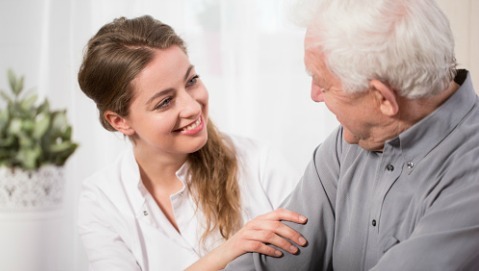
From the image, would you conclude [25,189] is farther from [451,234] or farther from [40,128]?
[451,234]

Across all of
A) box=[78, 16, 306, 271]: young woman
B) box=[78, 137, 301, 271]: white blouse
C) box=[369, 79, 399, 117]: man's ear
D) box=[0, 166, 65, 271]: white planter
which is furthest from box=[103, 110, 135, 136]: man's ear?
box=[369, 79, 399, 117]: man's ear

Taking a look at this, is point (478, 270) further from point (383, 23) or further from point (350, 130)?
point (383, 23)

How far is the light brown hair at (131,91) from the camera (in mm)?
2096

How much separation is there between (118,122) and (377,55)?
1084 mm

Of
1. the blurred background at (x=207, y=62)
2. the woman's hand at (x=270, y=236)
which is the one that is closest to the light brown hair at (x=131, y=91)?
the woman's hand at (x=270, y=236)

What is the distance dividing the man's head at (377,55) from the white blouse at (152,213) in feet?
2.67

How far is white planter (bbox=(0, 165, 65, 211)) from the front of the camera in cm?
230

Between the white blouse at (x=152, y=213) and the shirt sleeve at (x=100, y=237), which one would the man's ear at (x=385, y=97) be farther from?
the shirt sleeve at (x=100, y=237)

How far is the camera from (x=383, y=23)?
52.0 inches

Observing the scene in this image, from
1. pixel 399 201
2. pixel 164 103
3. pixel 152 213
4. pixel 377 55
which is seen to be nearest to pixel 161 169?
pixel 152 213

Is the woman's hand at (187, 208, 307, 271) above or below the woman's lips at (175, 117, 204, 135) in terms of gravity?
below

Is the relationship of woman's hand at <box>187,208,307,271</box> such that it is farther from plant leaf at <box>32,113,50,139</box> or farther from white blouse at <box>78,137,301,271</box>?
plant leaf at <box>32,113,50,139</box>

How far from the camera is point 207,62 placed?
322 cm

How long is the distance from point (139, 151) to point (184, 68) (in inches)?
13.8
